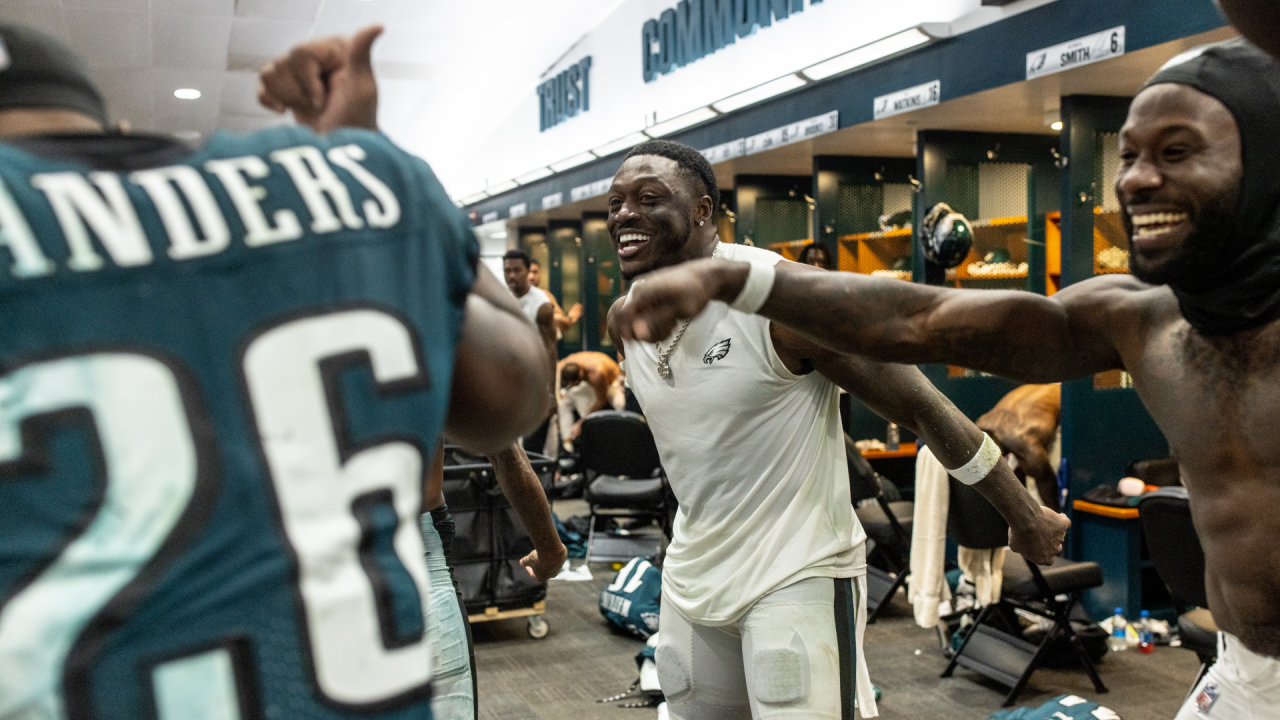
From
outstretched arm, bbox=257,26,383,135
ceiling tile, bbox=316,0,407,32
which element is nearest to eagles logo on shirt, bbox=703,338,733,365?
outstretched arm, bbox=257,26,383,135

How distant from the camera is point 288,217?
95 centimetres

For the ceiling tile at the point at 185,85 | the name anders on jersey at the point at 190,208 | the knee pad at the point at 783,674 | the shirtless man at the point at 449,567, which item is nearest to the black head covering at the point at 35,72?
the name anders on jersey at the point at 190,208

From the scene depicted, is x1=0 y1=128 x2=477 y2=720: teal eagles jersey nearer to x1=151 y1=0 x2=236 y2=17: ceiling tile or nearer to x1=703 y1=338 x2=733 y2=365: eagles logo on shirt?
x1=703 y1=338 x2=733 y2=365: eagles logo on shirt

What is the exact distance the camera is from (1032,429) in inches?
226

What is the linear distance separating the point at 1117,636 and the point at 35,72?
5619 millimetres

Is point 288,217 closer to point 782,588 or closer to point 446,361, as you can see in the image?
point 446,361

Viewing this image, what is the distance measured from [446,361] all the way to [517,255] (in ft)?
24.2

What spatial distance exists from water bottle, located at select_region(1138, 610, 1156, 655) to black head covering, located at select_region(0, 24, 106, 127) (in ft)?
18.0

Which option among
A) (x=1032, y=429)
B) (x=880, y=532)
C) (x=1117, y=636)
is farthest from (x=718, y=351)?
(x=1117, y=636)

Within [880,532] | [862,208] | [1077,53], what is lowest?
[880,532]

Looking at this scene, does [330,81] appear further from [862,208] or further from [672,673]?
[862,208]

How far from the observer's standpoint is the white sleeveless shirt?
7.49 feet

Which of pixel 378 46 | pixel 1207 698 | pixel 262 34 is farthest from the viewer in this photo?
pixel 378 46

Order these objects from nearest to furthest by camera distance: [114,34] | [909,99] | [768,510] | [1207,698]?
[1207,698]
[768,510]
[909,99]
[114,34]
